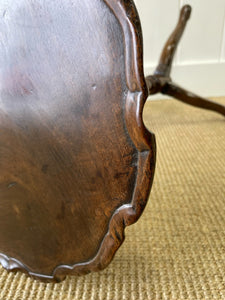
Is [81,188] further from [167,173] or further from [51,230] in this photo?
[167,173]

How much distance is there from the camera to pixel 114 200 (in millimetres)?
615

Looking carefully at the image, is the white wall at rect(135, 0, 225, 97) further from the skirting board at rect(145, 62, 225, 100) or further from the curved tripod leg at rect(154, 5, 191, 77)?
the curved tripod leg at rect(154, 5, 191, 77)

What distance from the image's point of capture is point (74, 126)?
59cm

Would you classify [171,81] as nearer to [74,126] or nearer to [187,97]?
[187,97]

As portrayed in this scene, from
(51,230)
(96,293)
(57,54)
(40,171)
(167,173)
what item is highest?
(57,54)

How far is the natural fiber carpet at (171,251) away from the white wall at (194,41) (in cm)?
97

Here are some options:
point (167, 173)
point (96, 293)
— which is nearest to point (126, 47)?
point (96, 293)

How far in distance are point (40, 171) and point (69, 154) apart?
67 millimetres

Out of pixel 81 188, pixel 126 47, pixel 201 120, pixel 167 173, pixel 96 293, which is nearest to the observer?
pixel 126 47

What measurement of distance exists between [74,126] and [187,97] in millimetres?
1130

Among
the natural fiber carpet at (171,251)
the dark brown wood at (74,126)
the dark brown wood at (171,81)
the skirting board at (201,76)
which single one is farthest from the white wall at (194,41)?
the dark brown wood at (74,126)

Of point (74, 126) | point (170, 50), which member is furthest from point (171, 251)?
point (170, 50)

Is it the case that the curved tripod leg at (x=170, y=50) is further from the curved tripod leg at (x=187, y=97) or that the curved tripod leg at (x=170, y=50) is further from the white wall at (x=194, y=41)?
the white wall at (x=194, y=41)

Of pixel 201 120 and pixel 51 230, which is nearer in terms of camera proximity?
pixel 51 230
